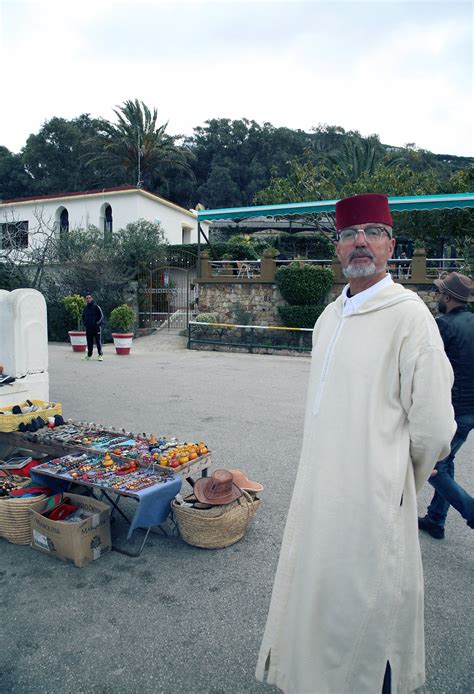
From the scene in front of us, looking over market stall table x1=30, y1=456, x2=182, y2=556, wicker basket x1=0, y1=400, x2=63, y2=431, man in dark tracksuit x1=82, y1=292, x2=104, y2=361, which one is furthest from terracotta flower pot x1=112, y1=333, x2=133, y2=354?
market stall table x1=30, y1=456, x2=182, y2=556

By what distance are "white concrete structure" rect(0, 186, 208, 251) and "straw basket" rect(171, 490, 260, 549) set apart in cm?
2365

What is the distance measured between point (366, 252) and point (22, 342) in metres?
4.74

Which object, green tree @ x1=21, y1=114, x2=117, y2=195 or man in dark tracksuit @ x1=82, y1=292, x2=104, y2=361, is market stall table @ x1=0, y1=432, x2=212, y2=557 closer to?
man in dark tracksuit @ x1=82, y1=292, x2=104, y2=361

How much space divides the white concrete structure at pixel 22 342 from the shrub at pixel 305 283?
12341mm

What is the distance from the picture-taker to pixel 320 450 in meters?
2.09

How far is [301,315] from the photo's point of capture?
1742cm

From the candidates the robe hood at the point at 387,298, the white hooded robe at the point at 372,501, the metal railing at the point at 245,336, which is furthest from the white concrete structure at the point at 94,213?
the white hooded robe at the point at 372,501

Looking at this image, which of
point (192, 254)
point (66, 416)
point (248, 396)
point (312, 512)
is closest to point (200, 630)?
point (312, 512)

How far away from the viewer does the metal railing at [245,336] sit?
652 inches

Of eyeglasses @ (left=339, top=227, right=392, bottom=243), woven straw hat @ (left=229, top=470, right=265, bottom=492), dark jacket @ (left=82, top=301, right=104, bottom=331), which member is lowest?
woven straw hat @ (left=229, top=470, right=265, bottom=492)

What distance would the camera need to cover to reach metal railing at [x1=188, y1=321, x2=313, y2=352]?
54.3 feet

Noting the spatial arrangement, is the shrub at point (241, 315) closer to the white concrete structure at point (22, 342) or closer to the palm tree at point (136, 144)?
the white concrete structure at point (22, 342)

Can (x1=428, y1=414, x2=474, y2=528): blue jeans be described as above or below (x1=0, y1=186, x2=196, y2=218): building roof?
below

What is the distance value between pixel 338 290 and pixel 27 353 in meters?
13.5
